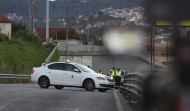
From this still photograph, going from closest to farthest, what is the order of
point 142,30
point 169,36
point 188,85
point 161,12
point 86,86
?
point 188,85 → point 161,12 → point 169,36 → point 142,30 → point 86,86

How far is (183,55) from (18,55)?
190ft

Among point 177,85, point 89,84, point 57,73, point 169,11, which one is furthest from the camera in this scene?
point 57,73

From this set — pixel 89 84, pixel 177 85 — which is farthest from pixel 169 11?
pixel 89 84

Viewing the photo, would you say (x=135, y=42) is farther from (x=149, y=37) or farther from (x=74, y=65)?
(x=74, y=65)

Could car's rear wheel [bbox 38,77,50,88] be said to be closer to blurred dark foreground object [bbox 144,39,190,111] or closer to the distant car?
the distant car

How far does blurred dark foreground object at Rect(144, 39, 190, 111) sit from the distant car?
19236 mm

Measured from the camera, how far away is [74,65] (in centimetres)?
2228

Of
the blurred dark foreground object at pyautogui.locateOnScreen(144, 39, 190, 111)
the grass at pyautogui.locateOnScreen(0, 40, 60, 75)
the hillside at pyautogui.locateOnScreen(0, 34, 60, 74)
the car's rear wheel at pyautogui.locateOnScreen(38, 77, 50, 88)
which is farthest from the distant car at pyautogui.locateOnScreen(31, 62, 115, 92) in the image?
the grass at pyautogui.locateOnScreen(0, 40, 60, 75)

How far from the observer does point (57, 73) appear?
2228cm

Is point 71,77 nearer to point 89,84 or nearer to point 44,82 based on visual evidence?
point 89,84

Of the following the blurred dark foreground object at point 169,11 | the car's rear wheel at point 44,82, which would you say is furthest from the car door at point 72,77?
the blurred dark foreground object at point 169,11

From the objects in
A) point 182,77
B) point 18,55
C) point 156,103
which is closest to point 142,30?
point 156,103

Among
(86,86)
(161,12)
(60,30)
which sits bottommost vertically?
(86,86)

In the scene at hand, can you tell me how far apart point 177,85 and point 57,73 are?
20.1 metres
